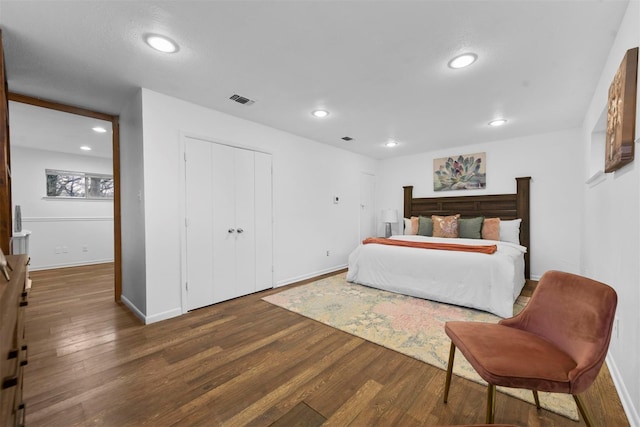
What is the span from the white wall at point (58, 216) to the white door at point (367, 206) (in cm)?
556

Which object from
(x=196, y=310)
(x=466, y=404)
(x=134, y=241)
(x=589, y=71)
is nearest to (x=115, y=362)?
(x=196, y=310)

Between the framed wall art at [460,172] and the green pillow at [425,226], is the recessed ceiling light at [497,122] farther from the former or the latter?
the green pillow at [425,226]

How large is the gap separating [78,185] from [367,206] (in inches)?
243

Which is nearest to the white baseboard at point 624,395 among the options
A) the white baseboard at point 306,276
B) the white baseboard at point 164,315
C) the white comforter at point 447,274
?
the white comforter at point 447,274

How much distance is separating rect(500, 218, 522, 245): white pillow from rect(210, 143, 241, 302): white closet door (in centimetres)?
398

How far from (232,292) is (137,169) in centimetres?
174

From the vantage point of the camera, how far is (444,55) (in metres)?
2.07

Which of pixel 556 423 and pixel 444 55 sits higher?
pixel 444 55

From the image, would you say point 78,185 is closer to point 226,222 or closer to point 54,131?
point 54,131

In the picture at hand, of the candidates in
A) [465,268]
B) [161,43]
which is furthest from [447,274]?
[161,43]

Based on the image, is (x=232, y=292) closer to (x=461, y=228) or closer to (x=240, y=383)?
(x=240, y=383)

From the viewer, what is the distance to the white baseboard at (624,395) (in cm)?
134

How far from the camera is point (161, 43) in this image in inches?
76.6

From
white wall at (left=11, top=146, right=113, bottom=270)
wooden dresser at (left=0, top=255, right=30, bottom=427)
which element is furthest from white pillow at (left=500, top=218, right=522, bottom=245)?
white wall at (left=11, top=146, right=113, bottom=270)
